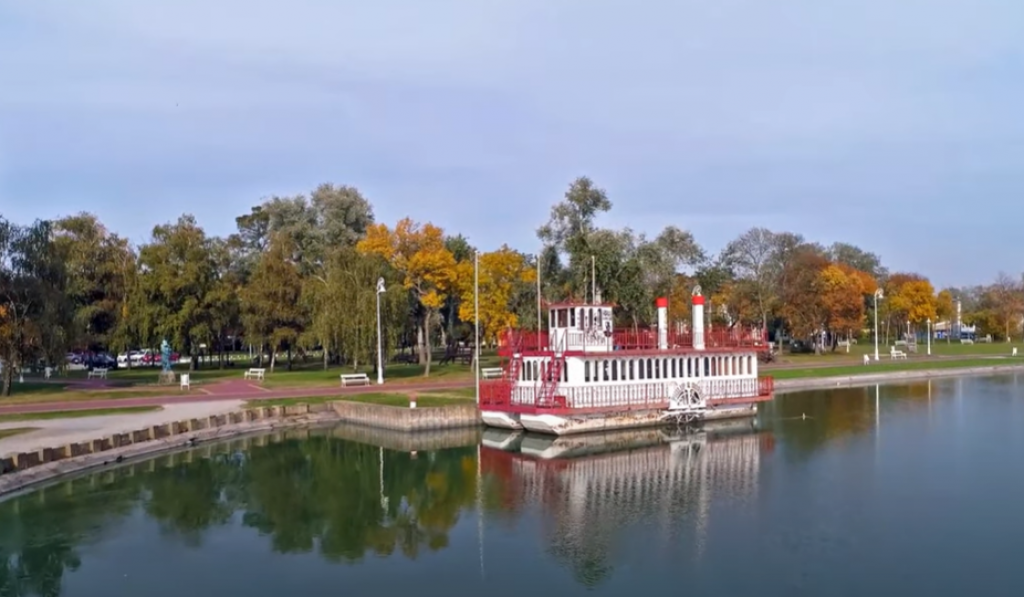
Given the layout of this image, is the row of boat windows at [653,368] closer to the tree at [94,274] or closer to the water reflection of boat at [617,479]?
the water reflection of boat at [617,479]

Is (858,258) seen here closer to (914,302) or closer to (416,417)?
(914,302)

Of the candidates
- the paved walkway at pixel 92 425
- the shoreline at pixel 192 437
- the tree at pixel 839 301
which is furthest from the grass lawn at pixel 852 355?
the paved walkway at pixel 92 425

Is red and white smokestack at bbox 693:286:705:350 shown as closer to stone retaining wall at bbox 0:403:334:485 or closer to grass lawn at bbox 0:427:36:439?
stone retaining wall at bbox 0:403:334:485

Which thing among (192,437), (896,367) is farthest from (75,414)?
(896,367)

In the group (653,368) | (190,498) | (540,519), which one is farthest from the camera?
(653,368)

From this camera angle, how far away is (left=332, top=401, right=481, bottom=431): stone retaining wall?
141 ft

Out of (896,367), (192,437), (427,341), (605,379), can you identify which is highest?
(427,341)

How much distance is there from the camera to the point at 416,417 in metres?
43.1

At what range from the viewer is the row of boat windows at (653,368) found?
41.0 meters

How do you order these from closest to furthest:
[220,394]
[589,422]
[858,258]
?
[589,422] < [220,394] < [858,258]

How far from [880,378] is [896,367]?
5727 millimetres

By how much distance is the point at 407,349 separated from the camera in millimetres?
97562

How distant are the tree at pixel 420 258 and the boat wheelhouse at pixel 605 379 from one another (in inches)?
884

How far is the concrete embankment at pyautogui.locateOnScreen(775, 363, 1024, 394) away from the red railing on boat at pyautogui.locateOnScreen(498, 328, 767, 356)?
16229 millimetres
